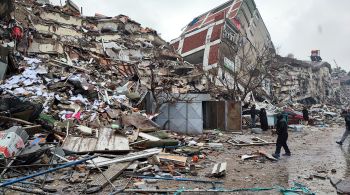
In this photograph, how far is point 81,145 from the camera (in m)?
8.10

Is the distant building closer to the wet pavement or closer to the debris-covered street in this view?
the debris-covered street

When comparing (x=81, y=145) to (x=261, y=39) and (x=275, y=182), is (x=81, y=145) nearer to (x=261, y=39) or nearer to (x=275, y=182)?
(x=275, y=182)

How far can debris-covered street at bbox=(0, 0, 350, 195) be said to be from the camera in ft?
20.4

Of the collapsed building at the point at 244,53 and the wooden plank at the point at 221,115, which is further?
the collapsed building at the point at 244,53

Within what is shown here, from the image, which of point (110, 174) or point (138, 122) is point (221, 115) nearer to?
point (138, 122)

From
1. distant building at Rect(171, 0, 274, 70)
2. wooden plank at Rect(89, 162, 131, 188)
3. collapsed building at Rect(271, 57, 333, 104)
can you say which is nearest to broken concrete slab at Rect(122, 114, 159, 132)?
wooden plank at Rect(89, 162, 131, 188)

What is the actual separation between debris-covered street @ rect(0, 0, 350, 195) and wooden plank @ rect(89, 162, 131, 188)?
0.07ft

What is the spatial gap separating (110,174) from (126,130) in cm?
407

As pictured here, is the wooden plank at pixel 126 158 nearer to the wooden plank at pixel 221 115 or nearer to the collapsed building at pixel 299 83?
the wooden plank at pixel 221 115

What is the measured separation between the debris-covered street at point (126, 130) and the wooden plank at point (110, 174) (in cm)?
2

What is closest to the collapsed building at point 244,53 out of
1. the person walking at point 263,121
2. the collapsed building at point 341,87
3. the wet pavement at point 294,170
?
the collapsed building at point 341,87

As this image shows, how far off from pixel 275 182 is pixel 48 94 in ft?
29.5

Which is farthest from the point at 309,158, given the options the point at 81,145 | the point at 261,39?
the point at 261,39

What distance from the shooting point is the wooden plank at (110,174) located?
590cm
